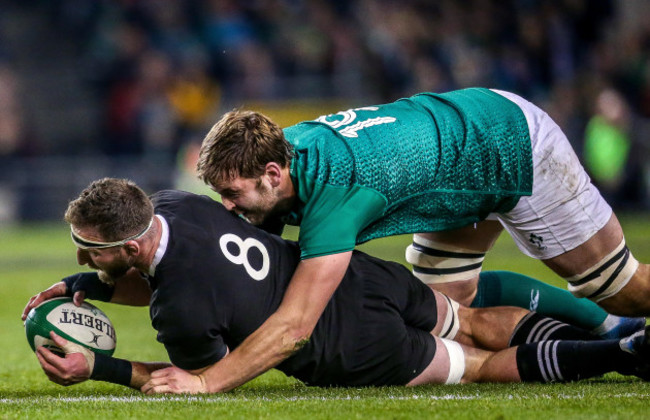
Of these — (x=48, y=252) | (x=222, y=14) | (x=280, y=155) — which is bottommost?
(x=48, y=252)

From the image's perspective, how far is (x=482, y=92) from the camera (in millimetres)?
5262

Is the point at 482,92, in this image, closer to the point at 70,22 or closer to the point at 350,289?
the point at 350,289

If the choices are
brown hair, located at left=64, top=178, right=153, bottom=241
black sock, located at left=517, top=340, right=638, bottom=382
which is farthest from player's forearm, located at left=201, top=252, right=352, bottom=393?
black sock, located at left=517, top=340, right=638, bottom=382

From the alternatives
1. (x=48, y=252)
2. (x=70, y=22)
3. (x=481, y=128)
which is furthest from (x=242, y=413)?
(x=70, y=22)

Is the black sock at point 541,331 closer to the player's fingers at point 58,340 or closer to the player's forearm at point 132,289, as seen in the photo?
the player's forearm at point 132,289

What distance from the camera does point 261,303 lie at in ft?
14.9

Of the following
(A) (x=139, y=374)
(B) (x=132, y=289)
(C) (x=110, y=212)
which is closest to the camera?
(C) (x=110, y=212)

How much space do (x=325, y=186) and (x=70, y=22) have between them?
59.2 ft

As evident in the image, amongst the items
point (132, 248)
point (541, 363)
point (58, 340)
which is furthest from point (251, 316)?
point (541, 363)

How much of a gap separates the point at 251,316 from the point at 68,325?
84 centimetres

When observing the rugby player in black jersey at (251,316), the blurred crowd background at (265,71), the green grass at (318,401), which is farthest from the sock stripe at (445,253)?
the blurred crowd background at (265,71)

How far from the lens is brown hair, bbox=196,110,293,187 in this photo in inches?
179

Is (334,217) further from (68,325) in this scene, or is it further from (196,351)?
(68,325)

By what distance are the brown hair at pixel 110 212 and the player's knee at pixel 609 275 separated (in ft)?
7.04
